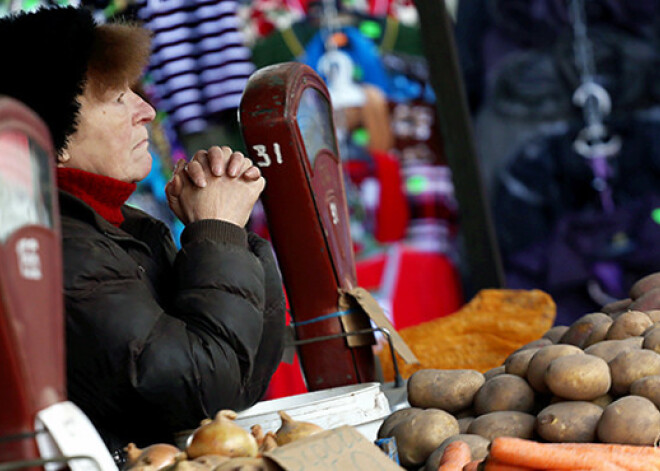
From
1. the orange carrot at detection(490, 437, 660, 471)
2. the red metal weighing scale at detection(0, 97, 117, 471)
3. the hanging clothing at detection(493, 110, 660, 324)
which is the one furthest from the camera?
the hanging clothing at detection(493, 110, 660, 324)

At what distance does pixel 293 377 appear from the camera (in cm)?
359

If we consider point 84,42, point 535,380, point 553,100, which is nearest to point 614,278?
point 553,100

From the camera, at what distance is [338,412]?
146 cm

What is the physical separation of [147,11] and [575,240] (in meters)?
2.10

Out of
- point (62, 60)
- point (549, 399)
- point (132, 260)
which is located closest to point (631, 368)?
point (549, 399)

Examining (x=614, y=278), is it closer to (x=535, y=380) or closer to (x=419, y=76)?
(x=419, y=76)

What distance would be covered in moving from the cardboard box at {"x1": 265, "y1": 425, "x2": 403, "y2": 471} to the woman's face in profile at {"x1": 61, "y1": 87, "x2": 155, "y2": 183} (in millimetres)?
744

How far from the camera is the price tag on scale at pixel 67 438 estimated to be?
971 mm

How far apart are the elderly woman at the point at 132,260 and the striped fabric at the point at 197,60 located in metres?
1.94

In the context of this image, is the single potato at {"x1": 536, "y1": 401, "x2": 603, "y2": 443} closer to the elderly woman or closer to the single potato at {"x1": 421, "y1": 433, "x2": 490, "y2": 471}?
the single potato at {"x1": 421, "y1": 433, "x2": 490, "y2": 471}

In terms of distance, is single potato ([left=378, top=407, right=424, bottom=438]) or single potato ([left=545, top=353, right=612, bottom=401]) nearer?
single potato ([left=545, top=353, right=612, bottom=401])

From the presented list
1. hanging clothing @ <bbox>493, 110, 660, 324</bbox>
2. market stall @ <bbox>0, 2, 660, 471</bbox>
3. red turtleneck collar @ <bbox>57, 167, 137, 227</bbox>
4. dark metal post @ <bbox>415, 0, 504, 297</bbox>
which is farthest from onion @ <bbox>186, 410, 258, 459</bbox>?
hanging clothing @ <bbox>493, 110, 660, 324</bbox>

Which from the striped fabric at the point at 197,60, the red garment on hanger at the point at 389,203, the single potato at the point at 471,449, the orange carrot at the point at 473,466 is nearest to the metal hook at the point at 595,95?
the red garment on hanger at the point at 389,203

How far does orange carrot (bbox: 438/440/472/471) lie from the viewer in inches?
50.5
